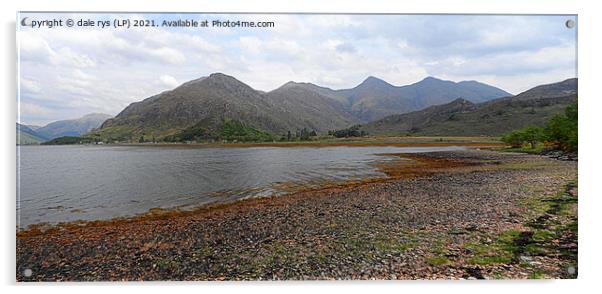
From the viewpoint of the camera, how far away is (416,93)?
601 centimetres

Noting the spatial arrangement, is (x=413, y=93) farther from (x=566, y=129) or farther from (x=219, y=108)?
(x=219, y=108)

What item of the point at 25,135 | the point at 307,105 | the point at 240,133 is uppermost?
the point at 307,105

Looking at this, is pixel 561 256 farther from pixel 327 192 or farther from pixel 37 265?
pixel 37 265

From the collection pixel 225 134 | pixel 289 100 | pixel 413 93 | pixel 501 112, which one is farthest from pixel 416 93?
pixel 225 134

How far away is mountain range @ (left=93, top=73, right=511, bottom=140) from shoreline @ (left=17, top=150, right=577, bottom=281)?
208 centimetres

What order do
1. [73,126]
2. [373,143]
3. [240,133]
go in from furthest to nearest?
1. [373,143]
2. [240,133]
3. [73,126]

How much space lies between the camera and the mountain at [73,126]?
4884mm

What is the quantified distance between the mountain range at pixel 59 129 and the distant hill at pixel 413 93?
13.3 feet

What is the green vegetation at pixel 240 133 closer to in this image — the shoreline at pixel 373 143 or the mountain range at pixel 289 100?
the shoreline at pixel 373 143

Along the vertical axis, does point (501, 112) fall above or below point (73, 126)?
above

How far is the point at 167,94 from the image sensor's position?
18.4 feet

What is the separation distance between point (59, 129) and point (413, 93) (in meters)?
6.52
